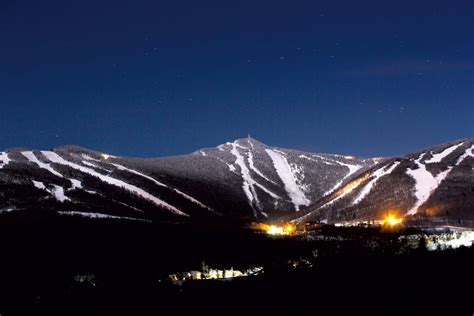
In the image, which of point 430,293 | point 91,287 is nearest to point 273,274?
point 91,287

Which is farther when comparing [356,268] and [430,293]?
[356,268]

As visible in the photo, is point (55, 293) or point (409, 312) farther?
point (55, 293)

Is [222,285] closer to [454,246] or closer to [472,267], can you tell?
[472,267]

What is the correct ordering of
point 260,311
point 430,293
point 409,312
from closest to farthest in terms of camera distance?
1. point 409,312
2. point 430,293
3. point 260,311

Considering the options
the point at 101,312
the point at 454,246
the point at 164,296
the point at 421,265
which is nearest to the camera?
the point at 101,312

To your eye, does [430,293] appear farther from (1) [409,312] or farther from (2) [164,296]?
(2) [164,296]

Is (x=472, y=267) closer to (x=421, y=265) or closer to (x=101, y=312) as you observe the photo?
(x=421, y=265)

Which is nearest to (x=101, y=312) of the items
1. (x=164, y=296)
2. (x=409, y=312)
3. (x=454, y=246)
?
(x=164, y=296)

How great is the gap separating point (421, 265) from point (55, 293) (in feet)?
329

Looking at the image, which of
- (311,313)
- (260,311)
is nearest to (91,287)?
(260,311)

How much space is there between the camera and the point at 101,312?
136500 millimetres

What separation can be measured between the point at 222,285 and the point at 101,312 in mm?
34356

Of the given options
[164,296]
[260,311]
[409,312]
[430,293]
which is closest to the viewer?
[409,312]

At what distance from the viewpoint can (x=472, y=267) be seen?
140m
